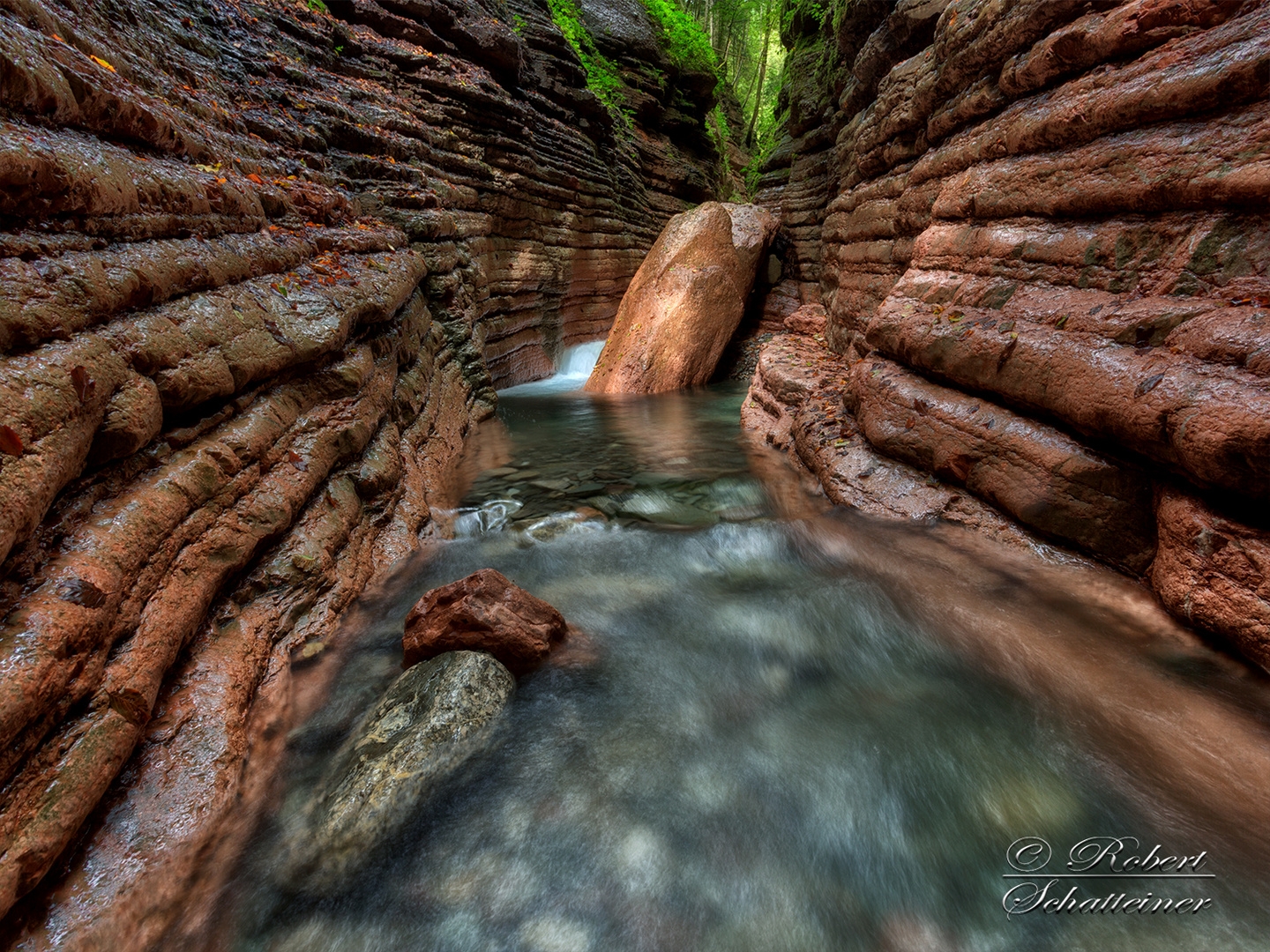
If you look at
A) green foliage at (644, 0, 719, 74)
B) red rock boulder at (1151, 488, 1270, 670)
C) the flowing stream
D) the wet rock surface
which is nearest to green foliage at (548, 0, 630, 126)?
green foliage at (644, 0, 719, 74)

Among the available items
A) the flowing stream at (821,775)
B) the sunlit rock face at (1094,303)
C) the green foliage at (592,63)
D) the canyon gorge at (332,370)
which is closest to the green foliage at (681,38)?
the green foliage at (592,63)

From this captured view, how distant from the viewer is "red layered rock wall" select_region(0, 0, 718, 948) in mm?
1825

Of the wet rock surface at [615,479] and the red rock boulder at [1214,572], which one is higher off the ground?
the red rock boulder at [1214,572]

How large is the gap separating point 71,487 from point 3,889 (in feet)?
4.48

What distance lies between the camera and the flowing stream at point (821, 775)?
1949 mm

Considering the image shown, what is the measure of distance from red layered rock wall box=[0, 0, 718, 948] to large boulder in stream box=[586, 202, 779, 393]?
4.61 m

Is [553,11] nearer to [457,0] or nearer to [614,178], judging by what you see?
[614,178]

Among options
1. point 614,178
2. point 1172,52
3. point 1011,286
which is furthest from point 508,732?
point 614,178

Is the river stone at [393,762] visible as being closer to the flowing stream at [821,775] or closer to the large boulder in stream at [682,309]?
the flowing stream at [821,775]

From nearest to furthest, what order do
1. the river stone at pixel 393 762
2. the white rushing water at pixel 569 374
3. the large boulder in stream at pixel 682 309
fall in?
the river stone at pixel 393 762 → the large boulder in stream at pixel 682 309 → the white rushing water at pixel 569 374

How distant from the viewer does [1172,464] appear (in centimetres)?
299

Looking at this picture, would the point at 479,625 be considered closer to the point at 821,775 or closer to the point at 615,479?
the point at 821,775

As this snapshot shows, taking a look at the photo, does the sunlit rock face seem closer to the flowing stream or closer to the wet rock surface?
the flowing stream

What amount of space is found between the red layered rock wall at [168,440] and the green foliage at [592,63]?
36.3ft
